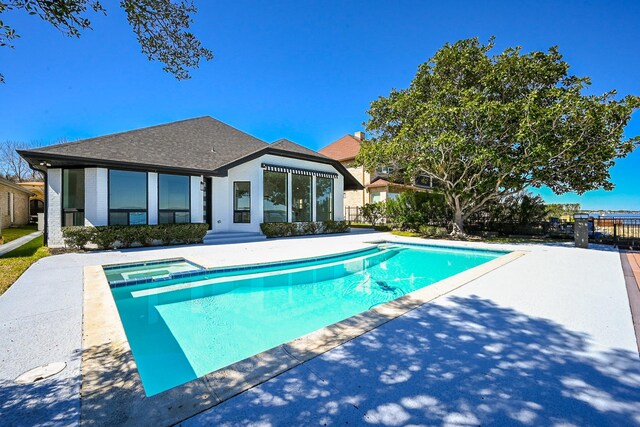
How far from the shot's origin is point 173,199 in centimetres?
1259

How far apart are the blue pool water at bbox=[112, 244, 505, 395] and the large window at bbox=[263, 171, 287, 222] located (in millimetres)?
6868

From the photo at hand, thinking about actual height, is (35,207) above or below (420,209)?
above

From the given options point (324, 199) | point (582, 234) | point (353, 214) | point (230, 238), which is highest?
point (324, 199)

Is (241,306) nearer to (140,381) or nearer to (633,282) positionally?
(140,381)

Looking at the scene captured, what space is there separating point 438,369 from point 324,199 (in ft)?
52.4

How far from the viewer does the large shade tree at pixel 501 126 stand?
1145cm

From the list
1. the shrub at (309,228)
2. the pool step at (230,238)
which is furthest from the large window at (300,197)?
the pool step at (230,238)

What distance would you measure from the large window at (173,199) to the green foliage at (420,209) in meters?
13.2

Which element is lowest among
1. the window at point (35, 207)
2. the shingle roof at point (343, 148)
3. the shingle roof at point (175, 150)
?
the window at point (35, 207)

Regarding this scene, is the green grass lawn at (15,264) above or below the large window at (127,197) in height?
below

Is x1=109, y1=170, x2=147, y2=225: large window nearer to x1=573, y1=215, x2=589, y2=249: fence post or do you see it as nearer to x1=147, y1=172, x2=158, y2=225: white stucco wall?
x1=147, y1=172, x2=158, y2=225: white stucco wall

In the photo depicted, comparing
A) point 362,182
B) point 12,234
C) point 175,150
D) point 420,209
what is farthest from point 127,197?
point 362,182

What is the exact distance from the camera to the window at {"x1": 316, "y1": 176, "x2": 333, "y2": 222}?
713 inches

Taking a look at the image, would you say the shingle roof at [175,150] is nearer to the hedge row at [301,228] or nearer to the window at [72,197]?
the window at [72,197]
